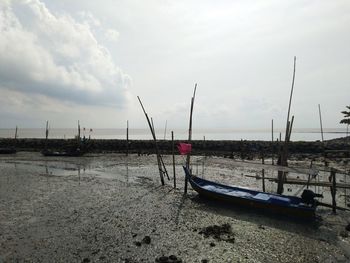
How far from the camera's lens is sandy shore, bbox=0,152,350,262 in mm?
9102

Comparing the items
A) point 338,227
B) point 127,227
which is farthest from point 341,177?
point 127,227

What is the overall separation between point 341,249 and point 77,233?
915 cm

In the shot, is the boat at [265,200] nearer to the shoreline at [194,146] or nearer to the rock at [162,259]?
the rock at [162,259]

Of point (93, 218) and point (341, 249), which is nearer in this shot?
point (341, 249)

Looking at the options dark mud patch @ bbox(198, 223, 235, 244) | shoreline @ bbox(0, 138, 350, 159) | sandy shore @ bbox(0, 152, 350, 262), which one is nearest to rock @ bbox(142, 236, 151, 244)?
sandy shore @ bbox(0, 152, 350, 262)

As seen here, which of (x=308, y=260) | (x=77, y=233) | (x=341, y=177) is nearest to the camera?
(x=308, y=260)

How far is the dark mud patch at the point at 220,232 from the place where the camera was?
411 inches

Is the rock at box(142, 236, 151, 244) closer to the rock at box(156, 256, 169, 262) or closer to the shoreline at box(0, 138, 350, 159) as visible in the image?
the rock at box(156, 256, 169, 262)

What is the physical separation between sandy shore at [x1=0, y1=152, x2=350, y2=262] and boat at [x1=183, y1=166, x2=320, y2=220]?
479 millimetres

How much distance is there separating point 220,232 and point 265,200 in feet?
12.1

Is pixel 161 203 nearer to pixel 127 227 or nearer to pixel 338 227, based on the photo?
pixel 127 227

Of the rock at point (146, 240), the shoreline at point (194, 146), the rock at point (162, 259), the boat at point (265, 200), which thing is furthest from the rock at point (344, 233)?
the shoreline at point (194, 146)

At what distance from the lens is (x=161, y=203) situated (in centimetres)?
1512

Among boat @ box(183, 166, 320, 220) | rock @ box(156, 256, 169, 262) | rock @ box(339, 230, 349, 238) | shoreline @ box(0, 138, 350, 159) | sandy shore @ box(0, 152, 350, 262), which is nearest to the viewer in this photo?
rock @ box(156, 256, 169, 262)
